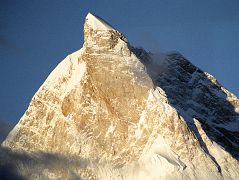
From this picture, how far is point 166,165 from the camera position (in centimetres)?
19975

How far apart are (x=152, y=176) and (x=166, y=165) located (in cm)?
299

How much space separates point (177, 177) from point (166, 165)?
8.93 feet

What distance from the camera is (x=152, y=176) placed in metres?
200

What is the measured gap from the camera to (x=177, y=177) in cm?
19938

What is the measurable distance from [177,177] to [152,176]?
4.19 metres
